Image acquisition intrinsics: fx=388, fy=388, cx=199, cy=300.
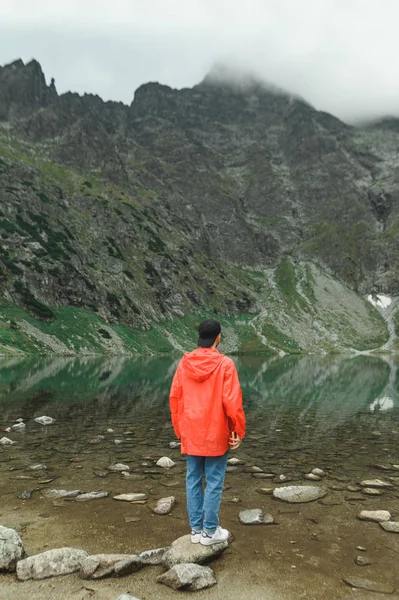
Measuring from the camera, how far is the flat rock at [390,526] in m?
8.52

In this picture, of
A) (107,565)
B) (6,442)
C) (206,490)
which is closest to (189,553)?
(206,490)

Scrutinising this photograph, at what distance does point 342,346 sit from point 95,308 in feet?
358

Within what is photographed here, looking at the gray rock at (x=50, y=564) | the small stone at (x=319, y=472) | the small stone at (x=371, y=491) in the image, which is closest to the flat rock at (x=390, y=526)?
the small stone at (x=371, y=491)

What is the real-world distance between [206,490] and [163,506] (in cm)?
245

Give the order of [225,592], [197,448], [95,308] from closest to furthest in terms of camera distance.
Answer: [225,592], [197,448], [95,308]

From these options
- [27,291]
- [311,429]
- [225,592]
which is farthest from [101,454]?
[27,291]

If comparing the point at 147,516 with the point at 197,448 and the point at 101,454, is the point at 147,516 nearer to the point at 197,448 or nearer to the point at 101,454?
the point at 197,448

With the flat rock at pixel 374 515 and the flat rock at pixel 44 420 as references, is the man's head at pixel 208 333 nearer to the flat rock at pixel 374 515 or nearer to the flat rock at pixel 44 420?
the flat rock at pixel 374 515

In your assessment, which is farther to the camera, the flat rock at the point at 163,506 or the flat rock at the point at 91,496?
the flat rock at the point at 91,496

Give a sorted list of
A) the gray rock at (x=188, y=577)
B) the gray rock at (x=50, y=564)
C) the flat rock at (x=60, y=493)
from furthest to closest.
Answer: the flat rock at (x=60, y=493)
the gray rock at (x=50, y=564)
the gray rock at (x=188, y=577)

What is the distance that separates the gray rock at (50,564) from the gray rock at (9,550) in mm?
236

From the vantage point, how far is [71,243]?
452 feet

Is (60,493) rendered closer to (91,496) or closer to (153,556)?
(91,496)

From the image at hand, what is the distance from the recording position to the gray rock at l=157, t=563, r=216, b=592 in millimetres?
6043
